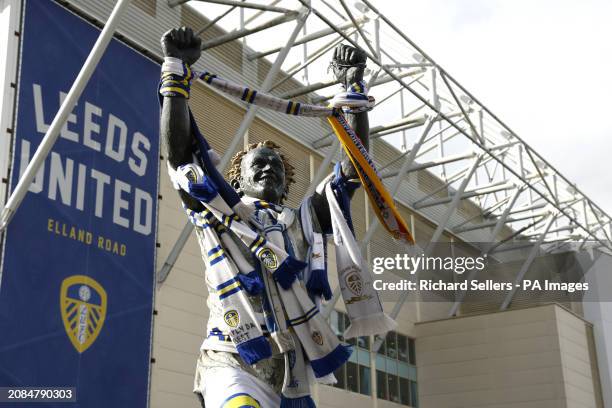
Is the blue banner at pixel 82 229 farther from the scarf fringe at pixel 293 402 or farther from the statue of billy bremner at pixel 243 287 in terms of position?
the scarf fringe at pixel 293 402

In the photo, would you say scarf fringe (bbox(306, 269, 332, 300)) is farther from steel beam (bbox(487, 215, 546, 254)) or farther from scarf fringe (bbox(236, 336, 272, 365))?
steel beam (bbox(487, 215, 546, 254))

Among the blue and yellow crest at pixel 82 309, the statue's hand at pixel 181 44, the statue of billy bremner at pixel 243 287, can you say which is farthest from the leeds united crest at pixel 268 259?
the blue and yellow crest at pixel 82 309

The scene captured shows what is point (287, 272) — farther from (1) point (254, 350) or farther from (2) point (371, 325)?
(2) point (371, 325)

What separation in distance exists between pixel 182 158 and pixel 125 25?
Answer: 33.8 feet

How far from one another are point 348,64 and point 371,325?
107 cm

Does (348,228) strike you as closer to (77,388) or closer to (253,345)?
(253,345)

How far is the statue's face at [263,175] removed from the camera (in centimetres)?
350

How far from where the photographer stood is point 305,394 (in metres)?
3.10

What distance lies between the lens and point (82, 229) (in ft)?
33.9

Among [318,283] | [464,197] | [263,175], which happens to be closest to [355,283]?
[318,283]

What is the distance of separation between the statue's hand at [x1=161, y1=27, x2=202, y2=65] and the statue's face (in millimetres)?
528

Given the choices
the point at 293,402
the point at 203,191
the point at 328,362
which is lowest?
the point at 293,402

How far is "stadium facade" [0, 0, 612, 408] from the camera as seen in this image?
13156 millimetres

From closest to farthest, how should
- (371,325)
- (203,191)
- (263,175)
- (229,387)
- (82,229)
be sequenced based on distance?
(229,387) → (203,191) → (371,325) → (263,175) → (82,229)
